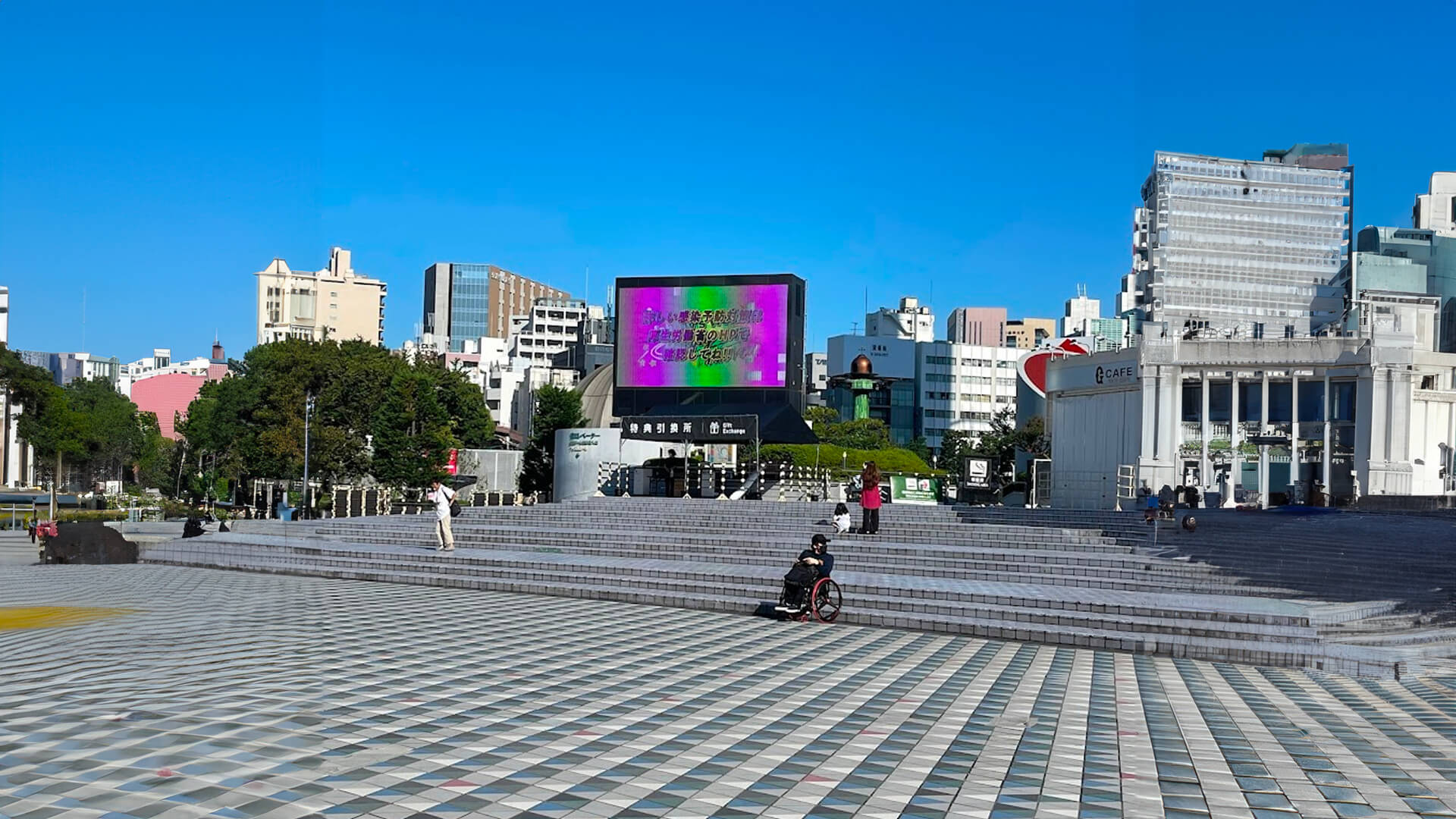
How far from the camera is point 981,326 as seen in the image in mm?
139625

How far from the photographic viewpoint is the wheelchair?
47.4ft

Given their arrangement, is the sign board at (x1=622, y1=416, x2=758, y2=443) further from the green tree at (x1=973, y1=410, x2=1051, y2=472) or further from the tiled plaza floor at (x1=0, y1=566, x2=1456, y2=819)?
the green tree at (x1=973, y1=410, x2=1051, y2=472)

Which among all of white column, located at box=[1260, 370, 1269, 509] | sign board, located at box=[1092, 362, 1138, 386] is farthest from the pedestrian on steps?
white column, located at box=[1260, 370, 1269, 509]

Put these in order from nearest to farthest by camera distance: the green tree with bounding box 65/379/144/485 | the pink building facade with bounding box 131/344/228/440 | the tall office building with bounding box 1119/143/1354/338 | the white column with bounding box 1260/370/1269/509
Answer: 1. the white column with bounding box 1260/370/1269/509
2. the tall office building with bounding box 1119/143/1354/338
3. the green tree with bounding box 65/379/144/485
4. the pink building facade with bounding box 131/344/228/440

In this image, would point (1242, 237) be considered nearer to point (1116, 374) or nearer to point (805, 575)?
point (1116, 374)

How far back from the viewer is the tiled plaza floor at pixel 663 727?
19.7ft

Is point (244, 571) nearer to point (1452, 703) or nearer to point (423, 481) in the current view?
point (1452, 703)

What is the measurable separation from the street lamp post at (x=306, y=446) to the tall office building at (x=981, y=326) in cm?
9699

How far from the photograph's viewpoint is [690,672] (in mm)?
10453

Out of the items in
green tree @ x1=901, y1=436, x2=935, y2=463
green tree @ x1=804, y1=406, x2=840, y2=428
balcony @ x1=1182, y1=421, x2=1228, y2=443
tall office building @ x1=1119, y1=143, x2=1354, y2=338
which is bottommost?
green tree @ x1=901, y1=436, x2=935, y2=463

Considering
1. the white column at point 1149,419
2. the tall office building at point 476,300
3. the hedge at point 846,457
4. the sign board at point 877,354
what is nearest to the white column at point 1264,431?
the white column at point 1149,419

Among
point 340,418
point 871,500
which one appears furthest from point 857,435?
point 871,500

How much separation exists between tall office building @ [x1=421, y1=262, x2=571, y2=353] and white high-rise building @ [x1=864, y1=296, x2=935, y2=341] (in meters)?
53.4

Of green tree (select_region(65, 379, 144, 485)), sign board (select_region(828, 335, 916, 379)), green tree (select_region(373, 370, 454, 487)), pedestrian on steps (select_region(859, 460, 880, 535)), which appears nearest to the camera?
pedestrian on steps (select_region(859, 460, 880, 535))
